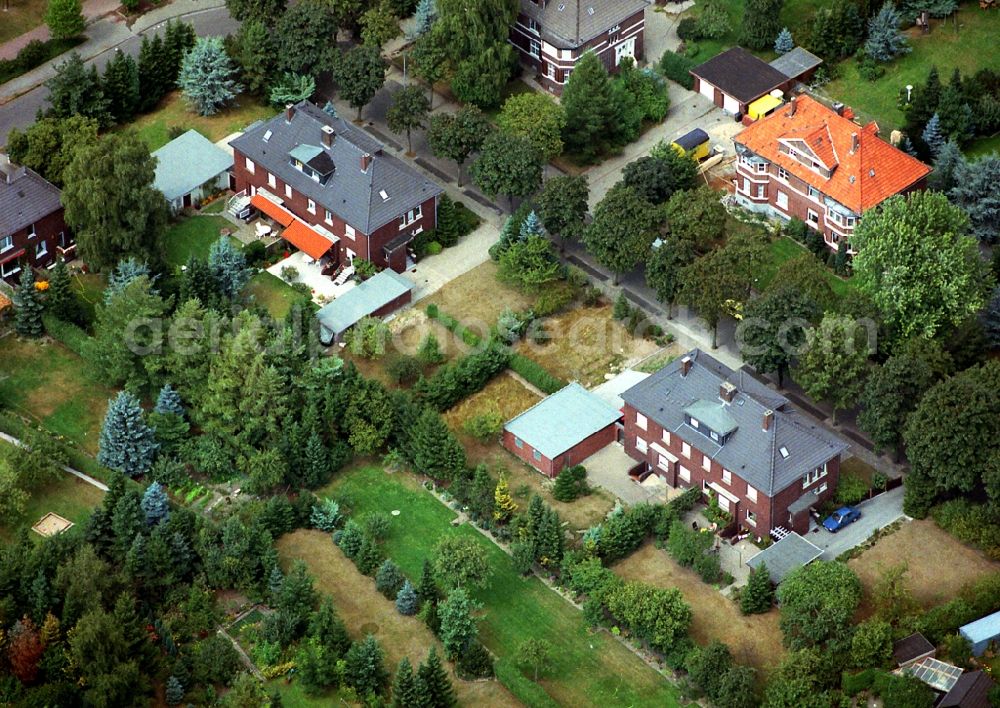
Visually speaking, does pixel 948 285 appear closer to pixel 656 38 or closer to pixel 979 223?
pixel 979 223

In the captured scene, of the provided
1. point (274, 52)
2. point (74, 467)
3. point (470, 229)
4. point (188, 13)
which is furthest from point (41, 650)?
point (188, 13)

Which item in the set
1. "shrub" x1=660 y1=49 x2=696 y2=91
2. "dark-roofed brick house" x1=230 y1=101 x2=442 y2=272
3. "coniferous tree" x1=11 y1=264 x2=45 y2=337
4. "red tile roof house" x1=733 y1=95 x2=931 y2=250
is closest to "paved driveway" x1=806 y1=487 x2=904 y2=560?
"red tile roof house" x1=733 y1=95 x2=931 y2=250

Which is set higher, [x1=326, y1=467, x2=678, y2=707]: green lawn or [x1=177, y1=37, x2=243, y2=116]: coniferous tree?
[x1=177, y1=37, x2=243, y2=116]: coniferous tree

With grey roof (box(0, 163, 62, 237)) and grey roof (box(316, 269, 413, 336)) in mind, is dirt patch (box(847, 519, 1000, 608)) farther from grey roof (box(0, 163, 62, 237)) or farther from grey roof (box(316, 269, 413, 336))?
grey roof (box(0, 163, 62, 237))

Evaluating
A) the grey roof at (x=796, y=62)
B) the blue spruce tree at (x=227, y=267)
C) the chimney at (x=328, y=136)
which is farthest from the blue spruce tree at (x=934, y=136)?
the blue spruce tree at (x=227, y=267)

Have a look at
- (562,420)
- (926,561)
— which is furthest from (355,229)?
(926,561)

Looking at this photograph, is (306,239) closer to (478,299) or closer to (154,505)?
(478,299)
